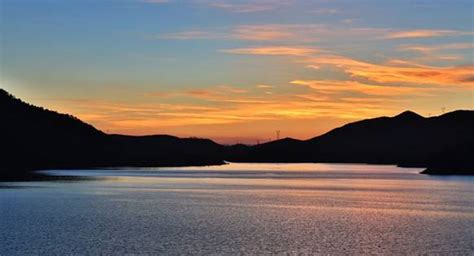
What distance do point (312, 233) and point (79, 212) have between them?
33143 millimetres

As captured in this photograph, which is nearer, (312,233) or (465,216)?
(312,233)

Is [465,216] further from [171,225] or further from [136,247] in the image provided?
[136,247]

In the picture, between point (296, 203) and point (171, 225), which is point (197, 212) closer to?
point (171, 225)

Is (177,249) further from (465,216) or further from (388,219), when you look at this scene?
(465,216)

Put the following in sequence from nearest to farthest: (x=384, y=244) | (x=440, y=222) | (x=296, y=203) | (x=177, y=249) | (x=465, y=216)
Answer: (x=177, y=249) < (x=384, y=244) < (x=440, y=222) < (x=465, y=216) < (x=296, y=203)

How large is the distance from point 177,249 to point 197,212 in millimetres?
34081

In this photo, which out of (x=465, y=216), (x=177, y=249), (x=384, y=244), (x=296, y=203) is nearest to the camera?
(x=177, y=249)

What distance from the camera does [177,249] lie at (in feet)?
186

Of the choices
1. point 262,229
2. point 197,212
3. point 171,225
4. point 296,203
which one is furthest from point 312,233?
point 296,203

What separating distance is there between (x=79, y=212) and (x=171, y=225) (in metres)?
18.9

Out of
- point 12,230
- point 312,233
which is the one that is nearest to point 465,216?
point 312,233

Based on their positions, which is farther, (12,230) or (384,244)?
(12,230)

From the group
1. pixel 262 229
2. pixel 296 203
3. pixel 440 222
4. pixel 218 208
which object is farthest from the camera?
pixel 296 203

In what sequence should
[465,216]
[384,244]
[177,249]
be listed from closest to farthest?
[177,249] → [384,244] → [465,216]
